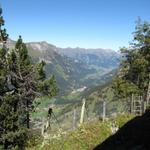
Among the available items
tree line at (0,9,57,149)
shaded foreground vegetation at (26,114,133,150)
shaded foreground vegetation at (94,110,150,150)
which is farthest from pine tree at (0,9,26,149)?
shaded foreground vegetation at (94,110,150,150)

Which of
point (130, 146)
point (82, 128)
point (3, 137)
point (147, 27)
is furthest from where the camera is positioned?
point (147, 27)

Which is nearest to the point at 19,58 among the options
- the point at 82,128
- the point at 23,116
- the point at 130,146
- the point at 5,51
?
the point at 5,51

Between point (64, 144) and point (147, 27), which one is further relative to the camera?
point (147, 27)

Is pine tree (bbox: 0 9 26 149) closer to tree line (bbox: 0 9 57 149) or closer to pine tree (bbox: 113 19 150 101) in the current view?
tree line (bbox: 0 9 57 149)

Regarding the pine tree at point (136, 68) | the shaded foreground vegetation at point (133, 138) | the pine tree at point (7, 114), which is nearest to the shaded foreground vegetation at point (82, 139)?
the shaded foreground vegetation at point (133, 138)

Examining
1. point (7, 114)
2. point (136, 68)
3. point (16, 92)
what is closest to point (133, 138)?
point (7, 114)

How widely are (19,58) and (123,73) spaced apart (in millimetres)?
27063

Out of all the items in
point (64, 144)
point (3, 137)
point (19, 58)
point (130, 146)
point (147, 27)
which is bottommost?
point (3, 137)

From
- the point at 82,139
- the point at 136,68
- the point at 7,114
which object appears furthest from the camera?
the point at 136,68

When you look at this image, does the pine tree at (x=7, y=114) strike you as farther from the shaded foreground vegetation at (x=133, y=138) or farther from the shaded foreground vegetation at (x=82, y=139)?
the shaded foreground vegetation at (x=133, y=138)

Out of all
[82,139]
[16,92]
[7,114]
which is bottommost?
[7,114]

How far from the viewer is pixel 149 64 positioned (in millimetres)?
60688

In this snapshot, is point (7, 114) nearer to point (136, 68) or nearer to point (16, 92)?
point (16, 92)

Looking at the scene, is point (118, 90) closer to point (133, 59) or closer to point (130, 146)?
point (133, 59)
